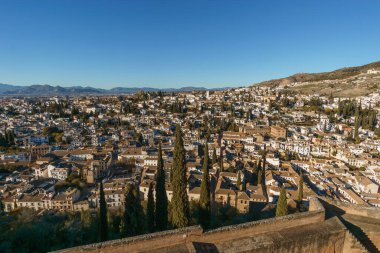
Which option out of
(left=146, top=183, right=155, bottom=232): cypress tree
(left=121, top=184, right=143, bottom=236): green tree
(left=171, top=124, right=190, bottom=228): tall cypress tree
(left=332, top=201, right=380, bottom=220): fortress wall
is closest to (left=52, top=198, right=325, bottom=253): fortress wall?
(left=332, top=201, right=380, bottom=220): fortress wall

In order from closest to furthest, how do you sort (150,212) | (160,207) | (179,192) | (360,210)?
1. (360,210)
2. (179,192)
3. (160,207)
4. (150,212)

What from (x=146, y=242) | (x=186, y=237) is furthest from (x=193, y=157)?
(x=146, y=242)

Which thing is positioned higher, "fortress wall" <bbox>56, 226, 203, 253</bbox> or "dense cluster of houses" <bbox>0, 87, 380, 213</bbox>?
"fortress wall" <bbox>56, 226, 203, 253</bbox>

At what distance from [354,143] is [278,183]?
2709 cm

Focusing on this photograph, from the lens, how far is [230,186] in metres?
30.2

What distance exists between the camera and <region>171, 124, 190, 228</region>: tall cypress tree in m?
14.2

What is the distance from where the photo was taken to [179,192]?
47.1ft

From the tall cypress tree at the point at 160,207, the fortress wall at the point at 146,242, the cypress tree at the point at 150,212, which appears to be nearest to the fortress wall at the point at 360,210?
the fortress wall at the point at 146,242

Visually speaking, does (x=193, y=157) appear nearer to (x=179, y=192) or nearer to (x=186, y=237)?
(x=179, y=192)

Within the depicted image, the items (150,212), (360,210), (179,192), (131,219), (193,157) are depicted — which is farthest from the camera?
(193,157)

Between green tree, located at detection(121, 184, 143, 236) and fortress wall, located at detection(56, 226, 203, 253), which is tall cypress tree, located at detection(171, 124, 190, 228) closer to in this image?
green tree, located at detection(121, 184, 143, 236)

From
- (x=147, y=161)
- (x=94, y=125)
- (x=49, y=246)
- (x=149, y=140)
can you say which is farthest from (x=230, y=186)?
(x=94, y=125)

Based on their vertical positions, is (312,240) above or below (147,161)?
above

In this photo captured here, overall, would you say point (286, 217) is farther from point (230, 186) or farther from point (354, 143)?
point (354, 143)
